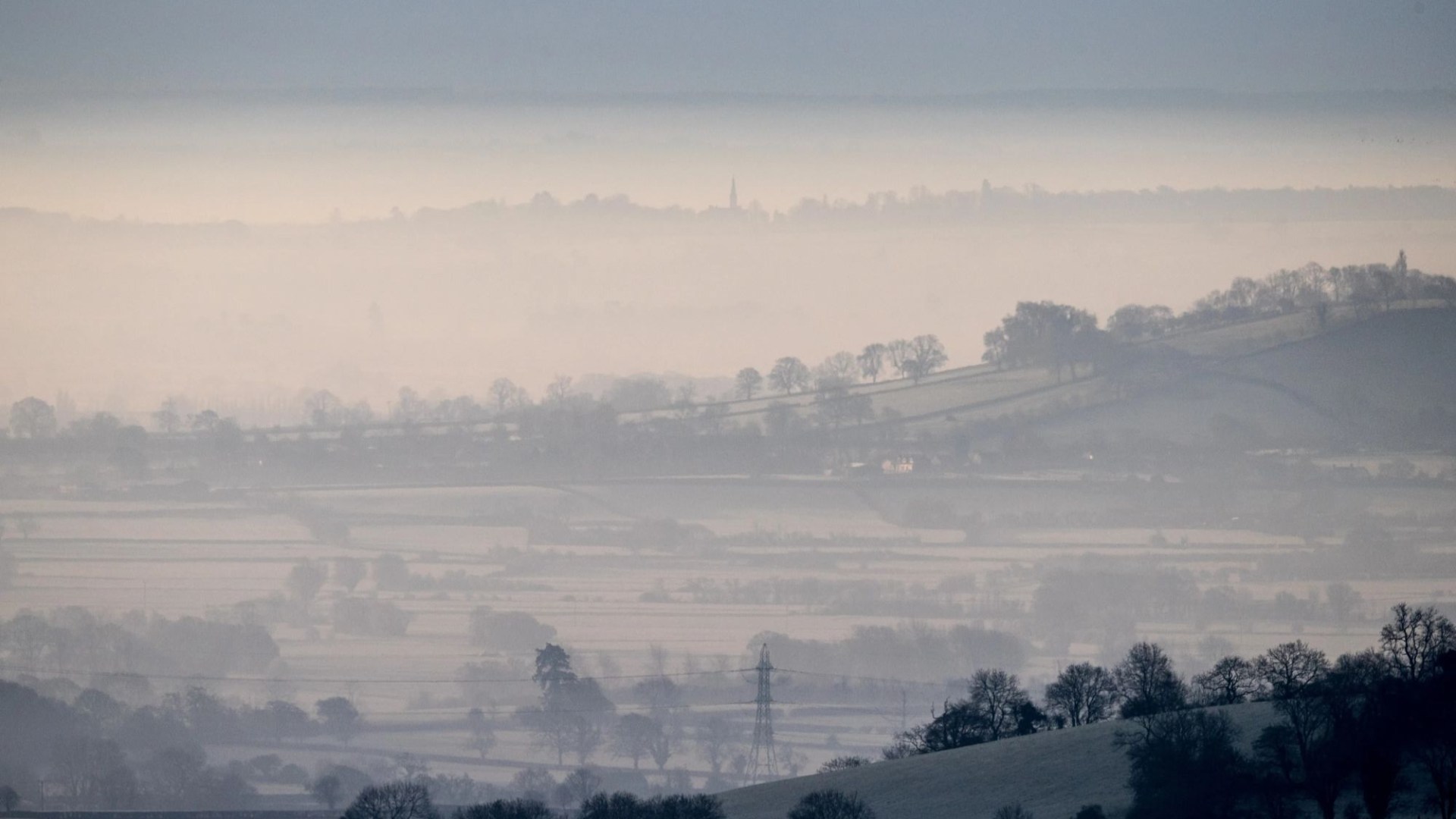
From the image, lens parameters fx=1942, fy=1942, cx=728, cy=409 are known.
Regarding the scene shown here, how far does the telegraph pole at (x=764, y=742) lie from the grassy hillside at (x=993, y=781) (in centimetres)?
2697

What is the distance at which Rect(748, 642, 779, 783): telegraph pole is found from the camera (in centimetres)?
8731

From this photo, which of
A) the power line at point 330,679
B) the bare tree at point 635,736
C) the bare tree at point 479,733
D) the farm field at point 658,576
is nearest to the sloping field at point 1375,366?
the farm field at point 658,576

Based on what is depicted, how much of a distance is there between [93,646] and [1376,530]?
8929cm

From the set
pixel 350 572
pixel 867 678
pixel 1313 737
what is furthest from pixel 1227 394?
pixel 1313 737

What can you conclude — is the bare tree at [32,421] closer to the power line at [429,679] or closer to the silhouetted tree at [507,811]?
the power line at [429,679]

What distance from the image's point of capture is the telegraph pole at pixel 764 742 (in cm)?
8731

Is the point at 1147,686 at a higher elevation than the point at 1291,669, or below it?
below

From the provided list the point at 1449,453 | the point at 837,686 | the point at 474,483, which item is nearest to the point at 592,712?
the point at 837,686

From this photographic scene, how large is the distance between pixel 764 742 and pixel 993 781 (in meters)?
39.1

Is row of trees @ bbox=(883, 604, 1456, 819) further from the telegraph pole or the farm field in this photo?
the farm field

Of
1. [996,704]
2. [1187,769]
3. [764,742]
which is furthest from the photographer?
[764,742]

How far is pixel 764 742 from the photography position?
9138 cm

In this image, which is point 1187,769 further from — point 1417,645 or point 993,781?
point 1417,645

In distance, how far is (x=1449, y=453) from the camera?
159m
